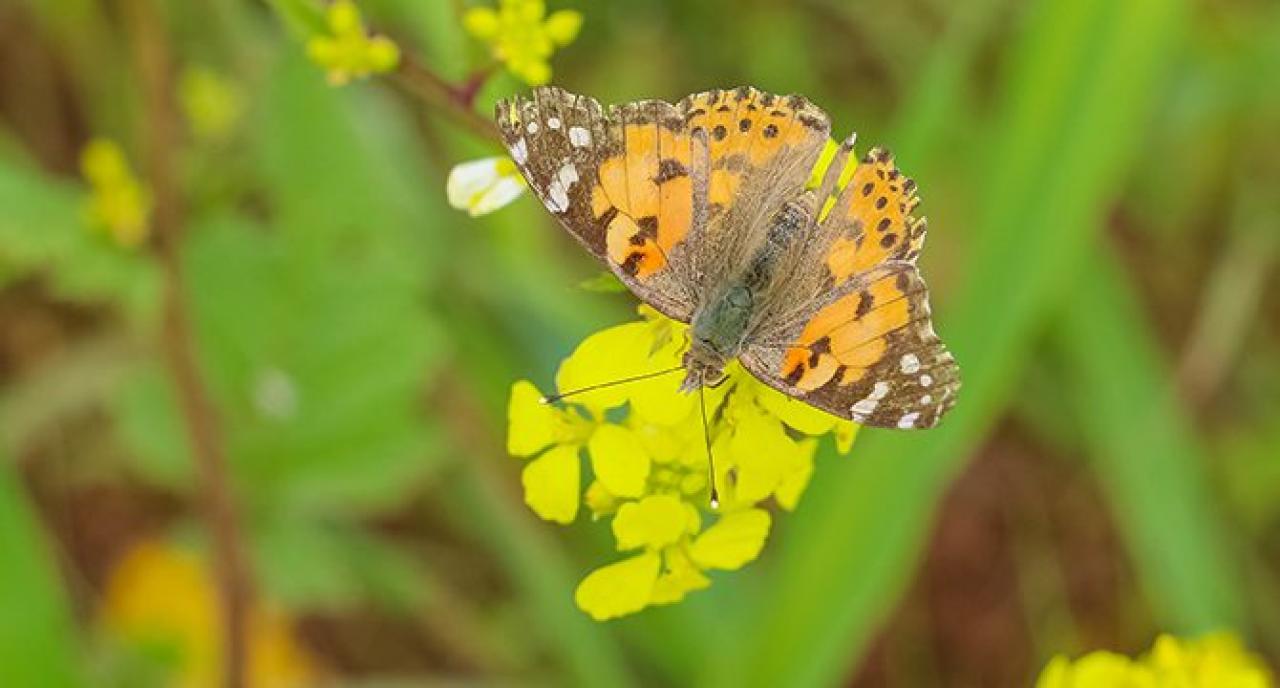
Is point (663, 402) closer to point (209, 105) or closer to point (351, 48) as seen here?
point (351, 48)

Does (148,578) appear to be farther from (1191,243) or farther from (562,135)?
(1191,243)

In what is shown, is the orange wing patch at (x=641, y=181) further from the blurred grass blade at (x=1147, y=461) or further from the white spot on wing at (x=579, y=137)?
the blurred grass blade at (x=1147, y=461)

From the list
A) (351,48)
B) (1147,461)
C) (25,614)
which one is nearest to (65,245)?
(25,614)

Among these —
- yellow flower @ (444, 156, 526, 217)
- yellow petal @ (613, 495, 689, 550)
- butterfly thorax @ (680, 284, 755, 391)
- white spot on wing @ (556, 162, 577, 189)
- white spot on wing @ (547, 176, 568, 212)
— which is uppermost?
yellow flower @ (444, 156, 526, 217)

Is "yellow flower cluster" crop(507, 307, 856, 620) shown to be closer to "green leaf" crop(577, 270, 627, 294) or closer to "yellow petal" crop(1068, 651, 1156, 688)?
"green leaf" crop(577, 270, 627, 294)

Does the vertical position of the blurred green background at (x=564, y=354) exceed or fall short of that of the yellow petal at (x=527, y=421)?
it exceeds it

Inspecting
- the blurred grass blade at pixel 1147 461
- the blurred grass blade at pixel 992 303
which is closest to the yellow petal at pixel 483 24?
the blurred grass blade at pixel 992 303

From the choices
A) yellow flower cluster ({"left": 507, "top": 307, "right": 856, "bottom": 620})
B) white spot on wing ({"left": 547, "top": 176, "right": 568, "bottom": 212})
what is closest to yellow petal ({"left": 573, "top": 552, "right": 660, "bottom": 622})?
yellow flower cluster ({"left": 507, "top": 307, "right": 856, "bottom": 620})
